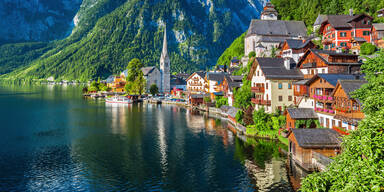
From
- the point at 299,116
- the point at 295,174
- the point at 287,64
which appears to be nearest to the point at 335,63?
A: the point at 287,64

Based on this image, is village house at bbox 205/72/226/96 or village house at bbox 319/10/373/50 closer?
village house at bbox 319/10/373/50

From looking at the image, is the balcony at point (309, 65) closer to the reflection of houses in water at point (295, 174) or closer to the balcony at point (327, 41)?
the reflection of houses in water at point (295, 174)

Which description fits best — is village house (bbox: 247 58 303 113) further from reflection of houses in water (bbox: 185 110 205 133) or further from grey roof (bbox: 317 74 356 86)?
reflection of houses in water (bbox: 185 110 205 133)

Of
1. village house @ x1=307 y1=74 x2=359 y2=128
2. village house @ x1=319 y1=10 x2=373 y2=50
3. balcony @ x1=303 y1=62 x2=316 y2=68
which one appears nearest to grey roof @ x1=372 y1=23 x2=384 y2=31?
village house @ x1=319 y1=10 x2=373 y2=50

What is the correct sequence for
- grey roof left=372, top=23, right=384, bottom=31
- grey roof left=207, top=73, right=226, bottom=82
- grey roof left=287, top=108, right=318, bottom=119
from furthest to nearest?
1. grey roof left=207, top=73, right=226, bottom=82
2. grey roof left=372, top=23, right=384, bottom=31
3. grey roof left=287, top=108, right=318, bottom=119

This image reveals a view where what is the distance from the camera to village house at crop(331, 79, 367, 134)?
133 ft

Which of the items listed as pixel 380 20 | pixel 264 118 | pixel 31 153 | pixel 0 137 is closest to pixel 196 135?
pixel 264 118

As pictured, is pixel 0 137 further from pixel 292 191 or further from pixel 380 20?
pixel 380 20

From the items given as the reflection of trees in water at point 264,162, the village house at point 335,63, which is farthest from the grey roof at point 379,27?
the reflection of trees in water at point 264,162

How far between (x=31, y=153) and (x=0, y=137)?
18.5 metres

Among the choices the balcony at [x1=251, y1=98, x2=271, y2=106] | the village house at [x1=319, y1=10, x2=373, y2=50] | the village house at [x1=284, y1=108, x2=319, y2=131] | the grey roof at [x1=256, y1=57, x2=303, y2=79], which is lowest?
the village house at [x1=284, y1=108, x2=319, y2=131]

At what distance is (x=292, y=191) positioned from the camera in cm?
3403

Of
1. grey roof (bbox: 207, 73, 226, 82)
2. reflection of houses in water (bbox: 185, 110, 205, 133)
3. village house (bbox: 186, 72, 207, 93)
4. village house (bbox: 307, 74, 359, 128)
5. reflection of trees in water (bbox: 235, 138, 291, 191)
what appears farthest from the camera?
village house (bbox: 186, 72, 207, 93)

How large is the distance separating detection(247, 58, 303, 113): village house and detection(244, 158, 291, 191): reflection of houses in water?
21729 mm
